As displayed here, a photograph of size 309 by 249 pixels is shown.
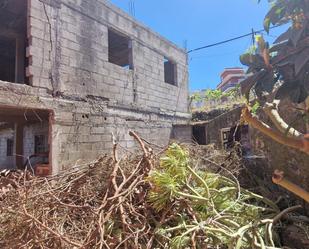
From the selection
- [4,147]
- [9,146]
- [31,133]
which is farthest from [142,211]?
[4,147]

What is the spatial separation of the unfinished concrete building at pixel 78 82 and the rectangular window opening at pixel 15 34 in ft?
0.08

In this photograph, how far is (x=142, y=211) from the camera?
348cm

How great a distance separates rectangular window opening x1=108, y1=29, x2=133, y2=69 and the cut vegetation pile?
5.70m

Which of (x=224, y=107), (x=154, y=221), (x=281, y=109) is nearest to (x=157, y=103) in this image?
(x=224, y=107)

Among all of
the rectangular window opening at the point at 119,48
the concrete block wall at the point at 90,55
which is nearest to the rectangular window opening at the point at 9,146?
the rectangular window opening at the point at 119,48

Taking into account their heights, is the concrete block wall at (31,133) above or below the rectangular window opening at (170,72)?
below

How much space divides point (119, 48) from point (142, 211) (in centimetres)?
798

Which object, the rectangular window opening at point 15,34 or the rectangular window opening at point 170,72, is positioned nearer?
the rectangular window opening at point 15,34

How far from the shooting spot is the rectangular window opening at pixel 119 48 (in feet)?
29.8

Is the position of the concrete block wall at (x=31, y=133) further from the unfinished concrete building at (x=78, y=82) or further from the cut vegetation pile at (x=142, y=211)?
the cut vegetation pile at (x=142, y=211)

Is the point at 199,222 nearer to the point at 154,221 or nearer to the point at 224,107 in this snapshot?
the point at 154,221

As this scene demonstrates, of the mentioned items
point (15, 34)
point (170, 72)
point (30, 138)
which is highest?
point (15, 34)

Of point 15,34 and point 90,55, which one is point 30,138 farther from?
point 90,55

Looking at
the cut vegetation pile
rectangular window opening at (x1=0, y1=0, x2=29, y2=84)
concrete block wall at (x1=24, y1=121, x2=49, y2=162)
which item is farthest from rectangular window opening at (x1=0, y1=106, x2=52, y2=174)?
the cut vegetation pile
